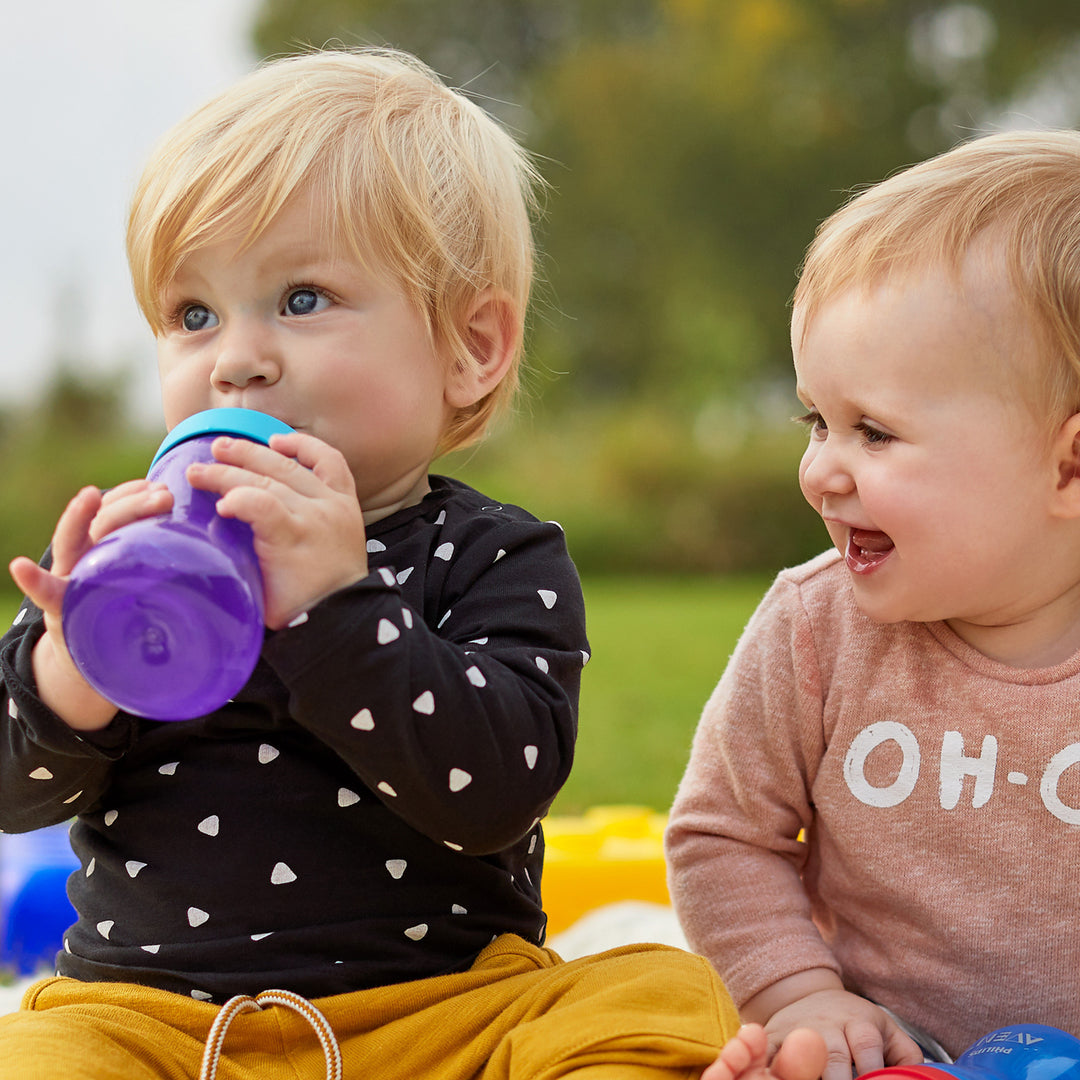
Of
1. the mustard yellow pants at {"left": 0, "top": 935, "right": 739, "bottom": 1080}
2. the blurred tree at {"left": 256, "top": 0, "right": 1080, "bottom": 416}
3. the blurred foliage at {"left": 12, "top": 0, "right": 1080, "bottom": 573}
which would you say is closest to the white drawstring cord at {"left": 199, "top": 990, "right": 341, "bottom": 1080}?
the mustard yellow pants at {"left": 0, "top": 935, "right": 739, "bottom": 1080}

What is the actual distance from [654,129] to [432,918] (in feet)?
42.2

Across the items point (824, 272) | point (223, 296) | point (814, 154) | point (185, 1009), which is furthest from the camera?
point (814, 154)

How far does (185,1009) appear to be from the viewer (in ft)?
3.41

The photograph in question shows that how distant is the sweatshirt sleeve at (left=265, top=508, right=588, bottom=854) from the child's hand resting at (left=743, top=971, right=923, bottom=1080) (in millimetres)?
342

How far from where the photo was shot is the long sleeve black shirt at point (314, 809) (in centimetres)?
102

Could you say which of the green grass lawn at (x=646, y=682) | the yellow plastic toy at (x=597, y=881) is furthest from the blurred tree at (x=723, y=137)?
the yellow plastic toy at (x=597, y=881)

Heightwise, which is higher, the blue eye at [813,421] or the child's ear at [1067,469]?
the blue eye at [813,421]

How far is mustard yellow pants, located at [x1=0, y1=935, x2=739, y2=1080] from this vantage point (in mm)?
970

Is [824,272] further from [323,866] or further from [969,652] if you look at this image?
[323,866]

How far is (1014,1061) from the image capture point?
1.05 m

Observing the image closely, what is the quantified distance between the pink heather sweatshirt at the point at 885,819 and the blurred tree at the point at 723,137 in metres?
10.7

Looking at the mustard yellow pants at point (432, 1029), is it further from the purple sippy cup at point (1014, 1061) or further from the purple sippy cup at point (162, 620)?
the purple sippy cup at point (162, 620)

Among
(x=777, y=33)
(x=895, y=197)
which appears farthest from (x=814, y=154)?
(x=895, y=197)

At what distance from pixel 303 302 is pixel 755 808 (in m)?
0.63
